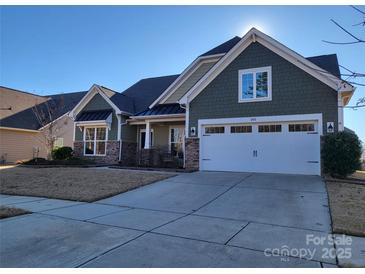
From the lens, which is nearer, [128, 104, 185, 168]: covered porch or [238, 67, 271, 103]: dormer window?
[238, 67, 271, 103]: dormer window

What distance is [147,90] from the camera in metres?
23.3

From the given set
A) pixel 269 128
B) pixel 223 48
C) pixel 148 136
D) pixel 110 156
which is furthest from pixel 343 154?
pixel 110 156

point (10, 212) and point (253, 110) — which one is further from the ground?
point (253, 110)

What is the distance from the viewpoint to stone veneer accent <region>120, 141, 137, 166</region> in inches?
772

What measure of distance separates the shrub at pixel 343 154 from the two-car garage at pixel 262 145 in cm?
92

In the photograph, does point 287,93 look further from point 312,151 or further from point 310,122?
point 312,151

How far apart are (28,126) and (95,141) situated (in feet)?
26.6

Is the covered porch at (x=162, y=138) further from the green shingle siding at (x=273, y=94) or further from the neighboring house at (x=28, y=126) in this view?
the neighboring house at (x=28, y=126)

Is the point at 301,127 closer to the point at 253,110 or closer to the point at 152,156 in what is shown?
the point at 253,110

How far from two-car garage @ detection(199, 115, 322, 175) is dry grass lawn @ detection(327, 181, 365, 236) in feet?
8.23

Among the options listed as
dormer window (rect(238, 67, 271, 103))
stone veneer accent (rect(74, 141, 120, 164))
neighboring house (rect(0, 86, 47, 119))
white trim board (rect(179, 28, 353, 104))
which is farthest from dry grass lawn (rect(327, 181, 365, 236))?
neighboring house (rect(0, 86, 47, 119))

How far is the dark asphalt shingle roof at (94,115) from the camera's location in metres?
20.0

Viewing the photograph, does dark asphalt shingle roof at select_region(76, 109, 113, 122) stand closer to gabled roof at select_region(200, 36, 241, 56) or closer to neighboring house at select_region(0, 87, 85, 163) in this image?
neighboring house at select_region(0, 87, 85, 163)

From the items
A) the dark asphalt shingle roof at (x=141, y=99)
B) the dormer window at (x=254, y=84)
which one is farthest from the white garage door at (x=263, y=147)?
the dark asphalt shingle roof at (x=141, y=99)
